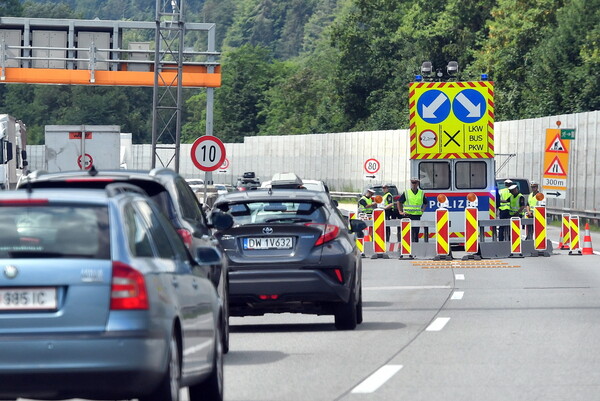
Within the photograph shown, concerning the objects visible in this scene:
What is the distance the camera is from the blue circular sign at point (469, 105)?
31.3m

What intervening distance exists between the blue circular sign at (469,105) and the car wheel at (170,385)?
2371 centimetres

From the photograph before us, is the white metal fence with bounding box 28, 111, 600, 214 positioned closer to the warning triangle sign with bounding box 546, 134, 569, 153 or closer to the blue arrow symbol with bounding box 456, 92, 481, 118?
the warning triangle sign with bounding box 546, 134, 569, 153

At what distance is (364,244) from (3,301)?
2489cm

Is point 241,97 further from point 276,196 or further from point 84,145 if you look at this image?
point 276,196

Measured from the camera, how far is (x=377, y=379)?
11.2 metres

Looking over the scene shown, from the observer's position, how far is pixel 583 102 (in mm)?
76125

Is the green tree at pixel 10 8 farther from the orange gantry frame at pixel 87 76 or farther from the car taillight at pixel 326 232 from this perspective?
the car taillight at pixel 326 232

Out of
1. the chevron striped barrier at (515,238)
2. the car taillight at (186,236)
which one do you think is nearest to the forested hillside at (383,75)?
the chevron striped barrier at (515,238)

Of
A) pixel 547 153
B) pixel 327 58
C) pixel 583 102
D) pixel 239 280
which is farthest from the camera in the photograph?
pixel 327 58

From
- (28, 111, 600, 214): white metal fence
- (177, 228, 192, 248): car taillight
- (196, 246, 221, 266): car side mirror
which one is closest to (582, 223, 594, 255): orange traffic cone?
(28, 111, 600, 214): white metal fence

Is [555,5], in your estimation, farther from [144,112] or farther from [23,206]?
[144,112]

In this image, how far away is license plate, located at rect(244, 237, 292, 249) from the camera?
594 inches

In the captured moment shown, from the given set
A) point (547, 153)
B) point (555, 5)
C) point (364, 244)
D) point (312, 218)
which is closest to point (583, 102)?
point (555, 5)

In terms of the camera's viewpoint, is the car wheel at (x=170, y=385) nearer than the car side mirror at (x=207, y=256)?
Yes
